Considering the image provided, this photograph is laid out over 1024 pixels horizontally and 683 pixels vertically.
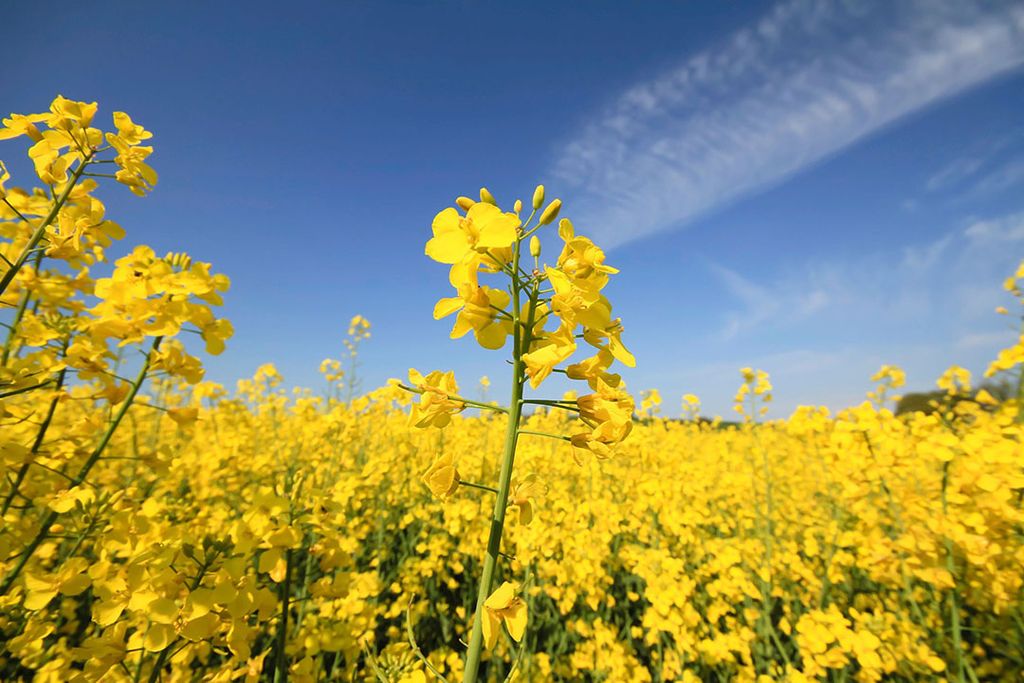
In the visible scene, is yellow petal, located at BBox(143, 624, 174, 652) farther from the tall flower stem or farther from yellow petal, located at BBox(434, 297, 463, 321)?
yellow petal, located at BBox(434, 297, 463, 321)

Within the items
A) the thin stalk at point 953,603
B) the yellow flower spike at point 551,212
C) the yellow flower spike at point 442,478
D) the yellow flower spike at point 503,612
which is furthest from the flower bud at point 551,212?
the thin stalk at point 953,603

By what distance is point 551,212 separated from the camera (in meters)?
1.19

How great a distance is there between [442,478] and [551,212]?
793 millimetres

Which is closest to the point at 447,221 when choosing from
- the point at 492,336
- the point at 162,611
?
the point at 492,336

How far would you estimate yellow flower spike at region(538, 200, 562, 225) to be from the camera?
1177 mm

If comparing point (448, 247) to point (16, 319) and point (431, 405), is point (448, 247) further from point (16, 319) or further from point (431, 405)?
point (16, 319)

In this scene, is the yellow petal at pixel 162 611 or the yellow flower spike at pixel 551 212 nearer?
the yellow flower spike at pixel 551 212

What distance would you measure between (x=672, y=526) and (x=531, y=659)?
5.22 ft

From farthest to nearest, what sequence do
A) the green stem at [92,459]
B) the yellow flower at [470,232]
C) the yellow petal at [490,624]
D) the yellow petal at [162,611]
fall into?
the green stem at [92,459]
the yellow petal at [162,611]
the yellow flower at [470,232]
the yellow petal at [490,624]

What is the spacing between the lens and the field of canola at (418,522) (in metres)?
1.18

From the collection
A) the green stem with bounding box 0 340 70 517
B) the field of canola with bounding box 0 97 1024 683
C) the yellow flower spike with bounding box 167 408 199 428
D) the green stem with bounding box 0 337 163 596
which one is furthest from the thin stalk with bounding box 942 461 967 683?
the green stem with bounding box 0 340 70 517

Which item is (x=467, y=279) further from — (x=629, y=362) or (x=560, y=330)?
(x=629, y=362)

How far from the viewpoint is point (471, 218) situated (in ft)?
3.70

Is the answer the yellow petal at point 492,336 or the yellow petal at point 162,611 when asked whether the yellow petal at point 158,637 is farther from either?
the yellow petal at point 492,336
